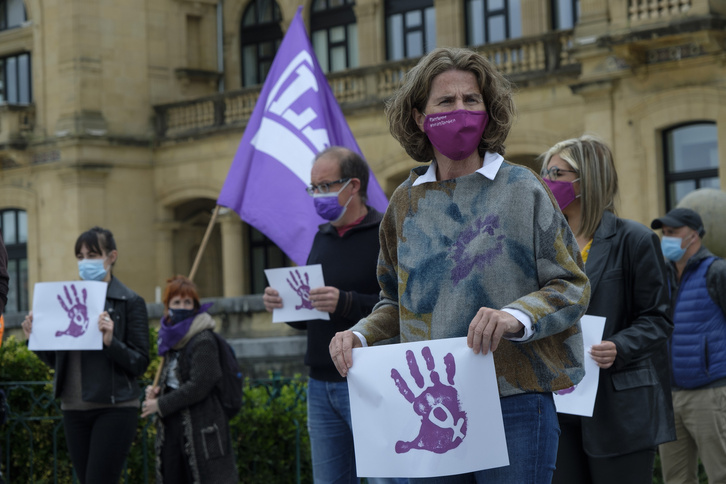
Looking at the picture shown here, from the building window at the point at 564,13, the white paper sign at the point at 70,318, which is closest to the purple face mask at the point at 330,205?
the white paper sign at the point at 70,318

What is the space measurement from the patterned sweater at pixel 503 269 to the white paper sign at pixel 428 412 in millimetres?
109

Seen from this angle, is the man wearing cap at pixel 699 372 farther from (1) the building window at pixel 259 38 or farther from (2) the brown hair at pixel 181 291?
(1) the building window at pixel 259 38

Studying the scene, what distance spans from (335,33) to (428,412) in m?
27.6

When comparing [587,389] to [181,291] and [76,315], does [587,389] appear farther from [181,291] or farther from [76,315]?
[76,315]

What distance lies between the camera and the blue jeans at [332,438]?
16.5 feet

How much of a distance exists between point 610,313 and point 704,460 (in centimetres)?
230

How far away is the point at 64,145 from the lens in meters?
28.8

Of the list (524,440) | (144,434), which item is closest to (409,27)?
(144,434)

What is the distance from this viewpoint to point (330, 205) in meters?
5.28

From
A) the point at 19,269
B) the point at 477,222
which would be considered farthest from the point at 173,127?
the point at 477,222

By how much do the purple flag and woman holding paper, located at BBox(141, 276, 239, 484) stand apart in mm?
1145

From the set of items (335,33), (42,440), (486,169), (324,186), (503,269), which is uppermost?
(335,33)

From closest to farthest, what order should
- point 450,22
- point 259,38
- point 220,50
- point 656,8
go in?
point 656,8, point 450,22, point 259,38, point 220,50

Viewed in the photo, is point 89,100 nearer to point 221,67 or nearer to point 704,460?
point 221,67
